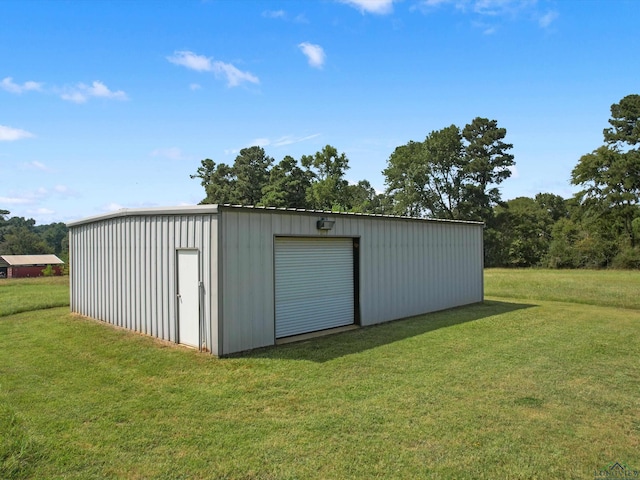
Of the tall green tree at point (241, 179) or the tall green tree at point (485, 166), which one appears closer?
the tall green tree at point (485, 166)

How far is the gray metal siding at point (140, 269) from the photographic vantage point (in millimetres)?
6961

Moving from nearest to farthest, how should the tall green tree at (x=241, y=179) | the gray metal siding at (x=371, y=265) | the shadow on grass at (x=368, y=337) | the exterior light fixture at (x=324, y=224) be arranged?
the shadow on grass at (x=368, y=337) → the gray metal siding at (x=371, y=265) → the exterior light fixture at (x=324, y=224) → the tall green tree at (x=241, y=179)

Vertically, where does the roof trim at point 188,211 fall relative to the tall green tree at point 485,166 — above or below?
below

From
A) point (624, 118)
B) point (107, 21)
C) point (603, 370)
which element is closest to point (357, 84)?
point (107, 21)

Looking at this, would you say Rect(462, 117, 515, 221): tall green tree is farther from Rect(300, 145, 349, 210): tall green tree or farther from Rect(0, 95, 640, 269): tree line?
Rect(300, 145, 349, 210): tall green tree

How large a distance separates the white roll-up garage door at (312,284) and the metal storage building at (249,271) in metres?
0.02

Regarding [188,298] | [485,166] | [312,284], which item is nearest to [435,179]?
[485,166]

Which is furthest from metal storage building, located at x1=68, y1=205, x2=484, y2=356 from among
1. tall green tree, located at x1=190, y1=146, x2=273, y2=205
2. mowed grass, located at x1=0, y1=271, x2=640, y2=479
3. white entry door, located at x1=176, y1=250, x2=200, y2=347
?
tall green tree, located at x1=190, y1=146, x2=273, y2=205

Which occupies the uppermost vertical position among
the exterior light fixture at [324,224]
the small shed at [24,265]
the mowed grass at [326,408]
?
the exterior light fixture at [324,224]

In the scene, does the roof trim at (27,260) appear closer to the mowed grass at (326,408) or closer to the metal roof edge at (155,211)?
the metal roof edge at (155,211)

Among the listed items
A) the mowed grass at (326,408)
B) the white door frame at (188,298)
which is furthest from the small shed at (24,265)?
the mowed grass at (326,408)

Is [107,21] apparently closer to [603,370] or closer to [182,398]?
[182,398]

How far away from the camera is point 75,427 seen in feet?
13.3

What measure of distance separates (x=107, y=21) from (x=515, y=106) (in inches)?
494
